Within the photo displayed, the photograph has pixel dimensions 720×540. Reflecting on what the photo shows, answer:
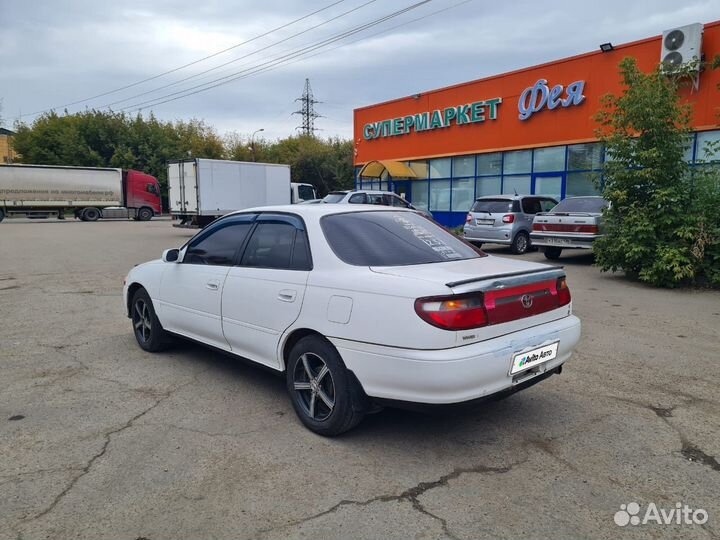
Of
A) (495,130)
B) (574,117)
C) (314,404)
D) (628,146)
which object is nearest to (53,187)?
(495,130)

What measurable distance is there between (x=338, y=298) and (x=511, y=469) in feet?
4.82

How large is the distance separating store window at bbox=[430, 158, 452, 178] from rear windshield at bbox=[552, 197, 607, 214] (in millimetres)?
11169

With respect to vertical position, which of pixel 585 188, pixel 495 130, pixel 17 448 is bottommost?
pixel 17 448

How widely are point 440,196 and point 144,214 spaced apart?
76.6 feet

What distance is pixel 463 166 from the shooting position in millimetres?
23609

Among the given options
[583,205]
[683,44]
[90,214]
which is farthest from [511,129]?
[90,214]

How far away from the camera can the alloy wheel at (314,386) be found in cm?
364

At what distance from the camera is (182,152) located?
167ft

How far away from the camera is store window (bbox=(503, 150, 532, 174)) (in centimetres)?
2116

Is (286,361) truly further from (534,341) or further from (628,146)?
(628,146)

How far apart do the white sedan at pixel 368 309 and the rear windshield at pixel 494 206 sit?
1096 centimetres

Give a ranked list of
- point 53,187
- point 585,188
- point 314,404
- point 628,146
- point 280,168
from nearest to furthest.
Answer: point 314,404 → point 628,146 → point 585,188 → point 280,168 → point 53,187

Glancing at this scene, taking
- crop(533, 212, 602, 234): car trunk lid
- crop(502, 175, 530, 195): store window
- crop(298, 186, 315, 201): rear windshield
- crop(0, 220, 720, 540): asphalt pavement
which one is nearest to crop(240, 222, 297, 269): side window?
crop(0, 220, 720, 540): asphalt pavement

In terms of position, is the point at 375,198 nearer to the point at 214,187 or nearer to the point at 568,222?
the point at 568,222
